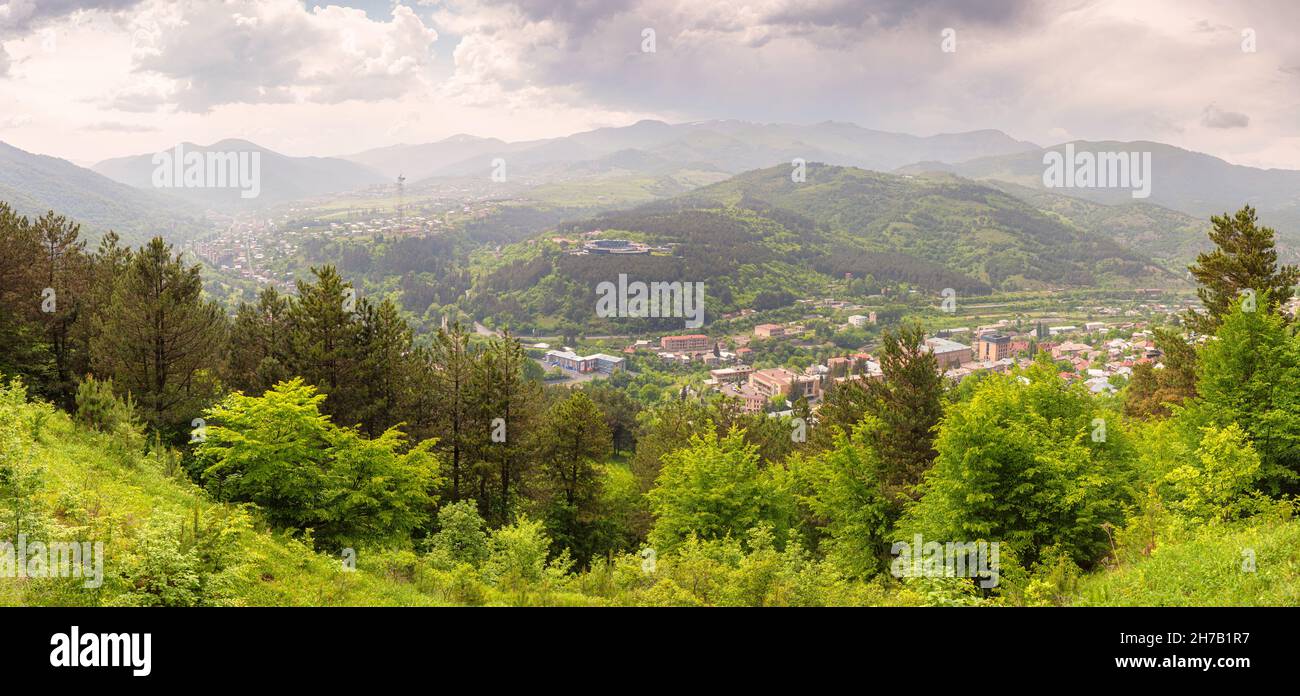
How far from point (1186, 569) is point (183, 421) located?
2737 centimetres

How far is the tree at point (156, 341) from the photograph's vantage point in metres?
21.8

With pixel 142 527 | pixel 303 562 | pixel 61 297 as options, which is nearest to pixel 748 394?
pixel 61 297

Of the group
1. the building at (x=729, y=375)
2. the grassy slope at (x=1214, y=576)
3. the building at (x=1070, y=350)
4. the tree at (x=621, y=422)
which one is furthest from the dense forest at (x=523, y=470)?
the building at (x=1070, y=350)

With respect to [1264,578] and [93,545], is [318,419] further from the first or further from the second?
[1264,578]

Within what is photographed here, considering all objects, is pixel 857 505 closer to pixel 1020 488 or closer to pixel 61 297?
pixel 1020 488

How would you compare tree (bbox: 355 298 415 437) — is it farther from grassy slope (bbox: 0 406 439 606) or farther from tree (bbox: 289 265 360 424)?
grassy slope (bbox: 0 406 439 606)

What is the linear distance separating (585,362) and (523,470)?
9282 centimetres

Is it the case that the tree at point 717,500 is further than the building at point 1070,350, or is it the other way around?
the building at point 1070,350

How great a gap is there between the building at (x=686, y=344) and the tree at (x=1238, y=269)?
10651cm

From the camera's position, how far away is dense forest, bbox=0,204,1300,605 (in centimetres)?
1103

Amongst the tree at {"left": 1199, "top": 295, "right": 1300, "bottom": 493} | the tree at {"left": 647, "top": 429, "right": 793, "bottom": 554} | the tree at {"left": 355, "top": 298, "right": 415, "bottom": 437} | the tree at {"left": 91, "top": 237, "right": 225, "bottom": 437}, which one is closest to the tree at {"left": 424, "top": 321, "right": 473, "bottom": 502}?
the tree at {"left": 355, "top": 298, "right": 415, "bottom": 437}

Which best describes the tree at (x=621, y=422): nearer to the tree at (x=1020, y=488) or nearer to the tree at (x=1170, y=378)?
the tree at (x=1170, y=378)
